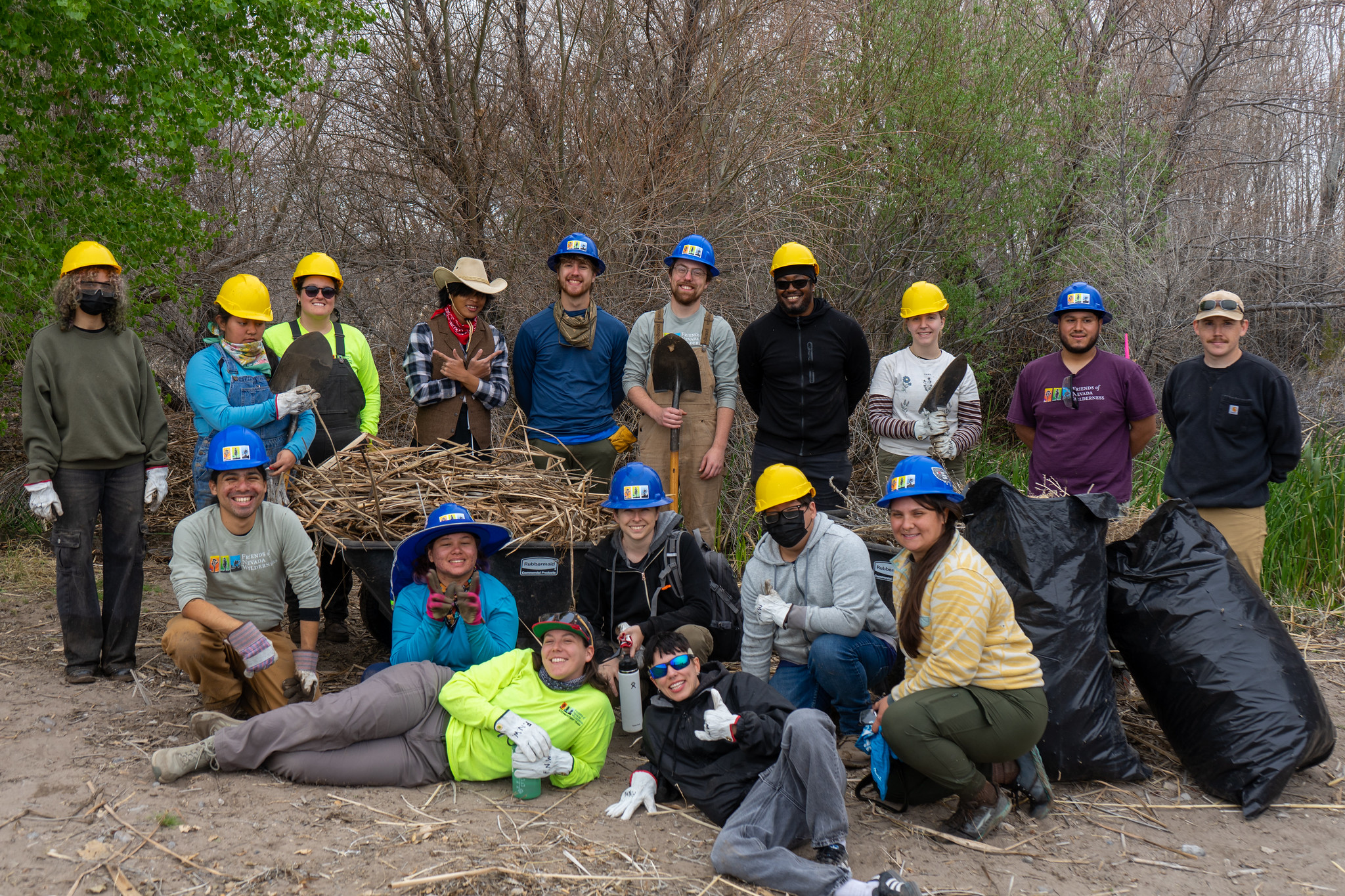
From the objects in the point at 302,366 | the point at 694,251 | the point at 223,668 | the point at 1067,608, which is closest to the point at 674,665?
the point at 1067,608

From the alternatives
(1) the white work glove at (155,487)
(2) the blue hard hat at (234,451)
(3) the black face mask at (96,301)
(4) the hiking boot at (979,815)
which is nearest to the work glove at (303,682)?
(2) the blue hard hat at (234,451)

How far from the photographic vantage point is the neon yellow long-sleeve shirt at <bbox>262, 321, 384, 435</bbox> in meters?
4.82

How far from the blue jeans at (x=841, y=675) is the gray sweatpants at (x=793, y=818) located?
65cm

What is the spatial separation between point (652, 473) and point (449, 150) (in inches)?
203

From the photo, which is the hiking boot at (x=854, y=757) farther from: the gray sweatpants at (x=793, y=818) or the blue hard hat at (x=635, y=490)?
the blue hard hat at (x=635, y=490)

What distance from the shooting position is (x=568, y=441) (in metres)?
5.16

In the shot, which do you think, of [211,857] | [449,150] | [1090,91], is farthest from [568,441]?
[1090,91]

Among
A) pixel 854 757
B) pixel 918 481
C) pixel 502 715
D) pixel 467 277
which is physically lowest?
pixel 854 757

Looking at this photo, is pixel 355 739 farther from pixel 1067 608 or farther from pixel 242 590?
pixel 1067 608

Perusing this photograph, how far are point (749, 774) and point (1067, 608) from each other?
1.38 metres

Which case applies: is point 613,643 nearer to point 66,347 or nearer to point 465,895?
point 465,895

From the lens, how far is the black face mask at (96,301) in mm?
4406

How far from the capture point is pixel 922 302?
4.97 metres

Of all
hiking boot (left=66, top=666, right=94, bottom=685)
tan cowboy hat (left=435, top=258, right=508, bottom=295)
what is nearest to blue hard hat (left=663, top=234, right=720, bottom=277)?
tan cowboy hat (left=435, top=258, right=508, bottom=295)
